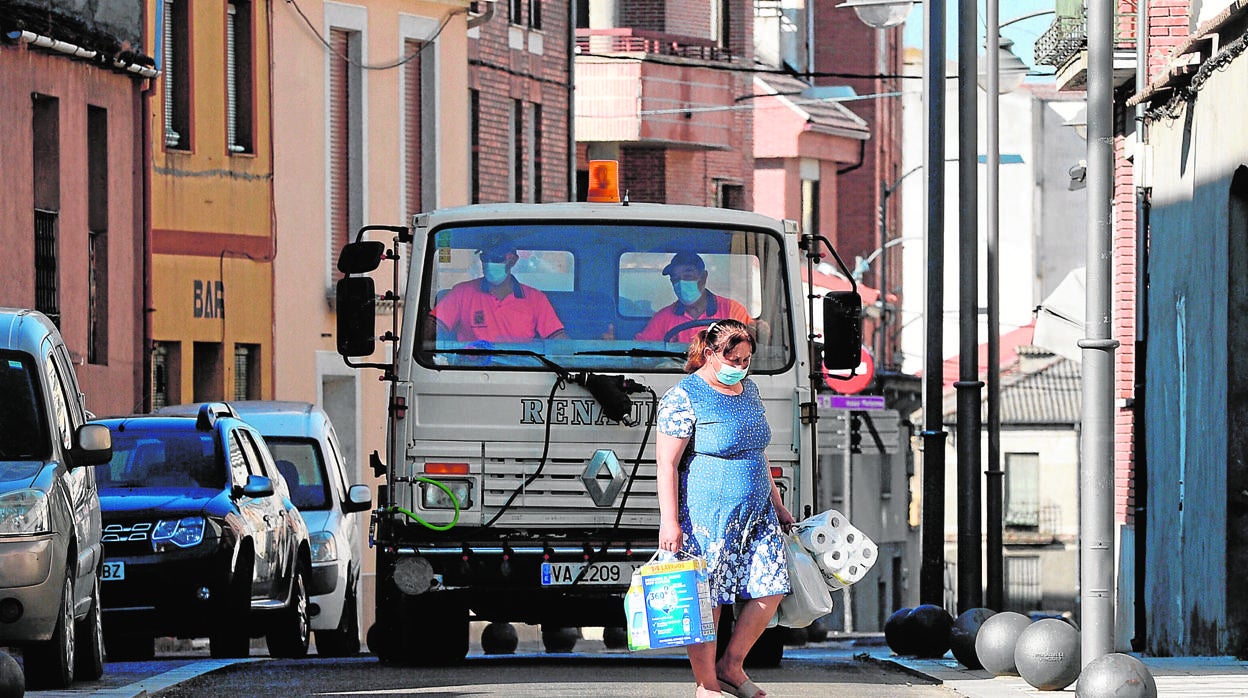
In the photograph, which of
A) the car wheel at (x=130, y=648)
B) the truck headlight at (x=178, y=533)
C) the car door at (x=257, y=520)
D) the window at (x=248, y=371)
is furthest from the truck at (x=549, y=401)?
the window at (x=248, y=371)

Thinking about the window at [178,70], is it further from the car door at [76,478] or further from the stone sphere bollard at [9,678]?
the stone sphere bollard at [9,678]

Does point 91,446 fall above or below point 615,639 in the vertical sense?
above

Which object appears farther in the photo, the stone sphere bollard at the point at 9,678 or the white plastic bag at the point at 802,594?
the white plastic bag at the point at 802,594

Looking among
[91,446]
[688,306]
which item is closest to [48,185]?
[688,306]

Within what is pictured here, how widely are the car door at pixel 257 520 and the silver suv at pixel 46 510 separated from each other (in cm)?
337

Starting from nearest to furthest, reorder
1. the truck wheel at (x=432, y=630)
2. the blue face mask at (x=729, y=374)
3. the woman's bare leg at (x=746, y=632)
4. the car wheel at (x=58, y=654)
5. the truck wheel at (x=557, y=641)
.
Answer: the blue face mask at (x=729, y=374), the woman's bare leg at (x=746, y=632), the car wheel at (x=58, y=654), the truck wheel at (x=432, y=630), the truck wheel at (x=557, y=641)

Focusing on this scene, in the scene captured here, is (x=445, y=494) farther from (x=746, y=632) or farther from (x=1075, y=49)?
(x=1075, y=49)

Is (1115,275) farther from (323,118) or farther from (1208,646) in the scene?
(323,118)

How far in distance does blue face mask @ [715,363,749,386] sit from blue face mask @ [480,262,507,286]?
4157mm

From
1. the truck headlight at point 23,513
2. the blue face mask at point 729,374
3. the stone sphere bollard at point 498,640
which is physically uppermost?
the blue face mask at point 729,374

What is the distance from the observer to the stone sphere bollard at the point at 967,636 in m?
17.7

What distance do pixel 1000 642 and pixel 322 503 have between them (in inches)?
352

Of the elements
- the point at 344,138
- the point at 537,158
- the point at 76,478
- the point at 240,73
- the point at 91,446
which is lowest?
the point at 76,478

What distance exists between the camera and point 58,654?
1456cm
